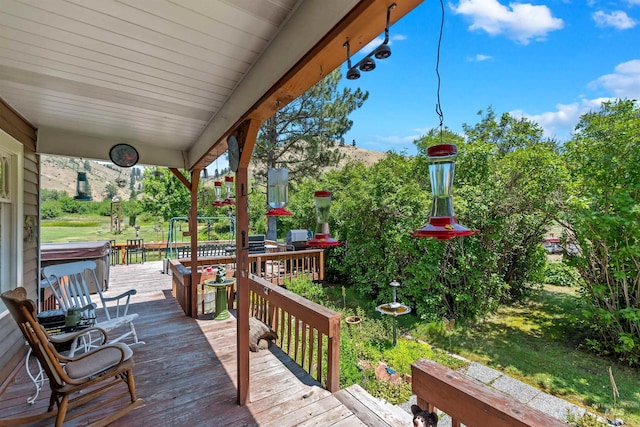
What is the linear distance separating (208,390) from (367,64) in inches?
111

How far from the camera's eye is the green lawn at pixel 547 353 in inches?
133

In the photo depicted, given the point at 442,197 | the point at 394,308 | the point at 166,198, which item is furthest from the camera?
the point at 166,198

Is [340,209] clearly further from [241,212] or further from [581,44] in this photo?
[581,44]

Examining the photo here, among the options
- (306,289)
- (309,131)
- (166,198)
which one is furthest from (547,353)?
(166,198)

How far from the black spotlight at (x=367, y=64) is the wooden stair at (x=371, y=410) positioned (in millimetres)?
2308

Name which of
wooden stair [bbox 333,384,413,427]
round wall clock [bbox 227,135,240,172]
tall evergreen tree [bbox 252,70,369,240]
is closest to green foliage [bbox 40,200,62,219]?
tall evergreen tree [bbox 252,70,369,240]

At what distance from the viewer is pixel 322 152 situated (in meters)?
11.2

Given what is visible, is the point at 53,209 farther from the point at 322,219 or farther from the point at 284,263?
the point at 322,219

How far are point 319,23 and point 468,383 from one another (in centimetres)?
166

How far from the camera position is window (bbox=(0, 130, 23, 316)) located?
283 centimetres

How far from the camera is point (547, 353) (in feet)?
14.2

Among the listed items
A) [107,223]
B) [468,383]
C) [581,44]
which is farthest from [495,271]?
[107,223]

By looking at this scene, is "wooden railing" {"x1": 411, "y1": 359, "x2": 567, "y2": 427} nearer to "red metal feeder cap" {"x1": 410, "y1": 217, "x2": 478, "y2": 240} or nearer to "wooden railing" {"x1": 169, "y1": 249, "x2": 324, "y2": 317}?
"red metal feeder cap" {"x1": 410, "y1": 217, "x2": 478, "y2": 240}

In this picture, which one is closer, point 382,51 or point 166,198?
point 382,51
